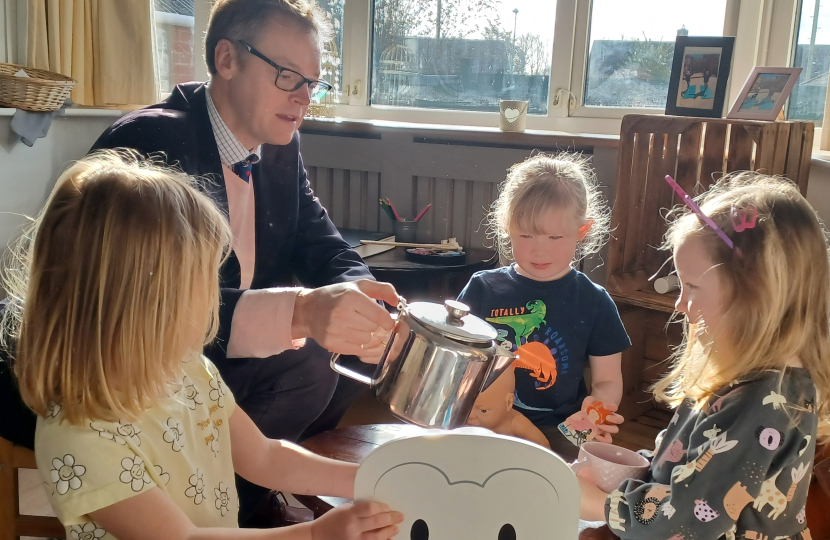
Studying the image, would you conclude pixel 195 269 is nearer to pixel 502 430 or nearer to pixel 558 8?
pixel 502 430

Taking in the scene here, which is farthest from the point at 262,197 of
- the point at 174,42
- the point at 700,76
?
the point at 174,42

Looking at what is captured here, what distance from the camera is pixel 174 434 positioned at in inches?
37.8

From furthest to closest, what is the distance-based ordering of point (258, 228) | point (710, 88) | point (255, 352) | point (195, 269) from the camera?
point (710, 88), point (258, 228), point (255, 352), point (195, 269)

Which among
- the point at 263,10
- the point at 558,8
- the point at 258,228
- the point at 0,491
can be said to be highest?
the point at 558,8

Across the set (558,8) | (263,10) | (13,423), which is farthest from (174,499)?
(558,8)

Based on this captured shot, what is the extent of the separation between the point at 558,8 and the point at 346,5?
2.81ft

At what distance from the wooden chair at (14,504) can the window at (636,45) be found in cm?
213

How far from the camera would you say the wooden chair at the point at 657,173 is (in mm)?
1802

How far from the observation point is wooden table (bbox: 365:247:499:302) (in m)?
2.19

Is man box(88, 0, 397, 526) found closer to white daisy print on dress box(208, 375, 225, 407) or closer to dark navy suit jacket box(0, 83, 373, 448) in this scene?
dark navy suit jacket box(0, 83, 373, 448)

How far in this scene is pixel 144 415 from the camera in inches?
36.7

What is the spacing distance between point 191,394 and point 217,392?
0.04 metres

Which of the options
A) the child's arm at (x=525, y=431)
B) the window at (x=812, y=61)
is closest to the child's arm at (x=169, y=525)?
the child's arm at (x=525, y=431)

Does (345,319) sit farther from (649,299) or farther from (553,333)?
(649,299)
